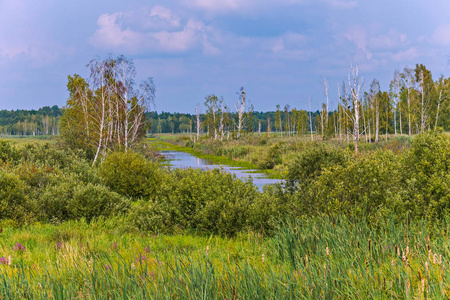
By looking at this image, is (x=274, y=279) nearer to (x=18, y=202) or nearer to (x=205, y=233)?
(x=205, y=233)

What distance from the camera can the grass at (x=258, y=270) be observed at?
314 cm

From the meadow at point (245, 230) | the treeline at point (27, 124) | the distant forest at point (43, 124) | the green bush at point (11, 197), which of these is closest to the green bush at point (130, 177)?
the meadow at point (245, 230)

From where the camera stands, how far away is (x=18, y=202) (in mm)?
9914

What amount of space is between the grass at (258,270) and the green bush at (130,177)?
20.5 feet

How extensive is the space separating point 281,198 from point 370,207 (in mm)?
1945

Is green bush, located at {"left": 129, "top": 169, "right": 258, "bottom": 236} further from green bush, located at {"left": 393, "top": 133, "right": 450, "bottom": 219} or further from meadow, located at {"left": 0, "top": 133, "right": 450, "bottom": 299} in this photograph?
green bush, located at {"left": 393, "top": 133, "right": 450, "bottom": 219}

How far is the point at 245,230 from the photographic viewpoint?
8.02 m

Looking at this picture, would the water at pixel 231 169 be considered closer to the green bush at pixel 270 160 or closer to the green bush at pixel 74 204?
the green bush at pixel 270 160

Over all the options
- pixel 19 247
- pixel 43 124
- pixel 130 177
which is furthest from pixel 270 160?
pixel 43 124

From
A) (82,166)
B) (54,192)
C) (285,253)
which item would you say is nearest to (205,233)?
(285,253)

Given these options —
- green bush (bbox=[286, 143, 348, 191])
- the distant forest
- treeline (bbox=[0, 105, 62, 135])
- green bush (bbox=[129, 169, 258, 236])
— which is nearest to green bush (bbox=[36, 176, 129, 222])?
green bush (bbox=[129, 169, 258, 236])

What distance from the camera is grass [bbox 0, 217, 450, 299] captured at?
314 centimetres

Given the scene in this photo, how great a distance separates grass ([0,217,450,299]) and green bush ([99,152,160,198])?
20.5 feet

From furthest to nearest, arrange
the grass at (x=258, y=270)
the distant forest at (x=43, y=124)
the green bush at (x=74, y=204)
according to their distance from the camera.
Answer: the distant forest at (x=43, y=124) < the green bush at (x=74, y=204) < the grass at (x=258, y=270)
